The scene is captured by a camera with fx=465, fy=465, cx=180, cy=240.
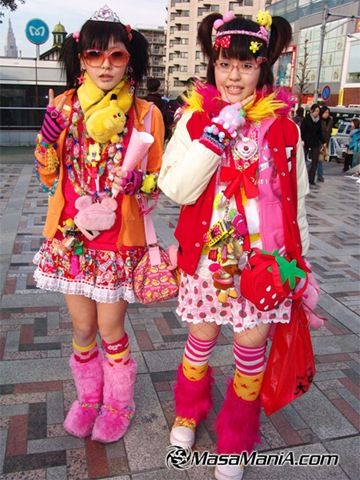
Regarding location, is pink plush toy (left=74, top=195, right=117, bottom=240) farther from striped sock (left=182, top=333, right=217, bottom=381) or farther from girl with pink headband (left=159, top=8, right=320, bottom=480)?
striped sock (left=182, top=333, right=217, bottom=381)

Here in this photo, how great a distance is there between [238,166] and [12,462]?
1642mm

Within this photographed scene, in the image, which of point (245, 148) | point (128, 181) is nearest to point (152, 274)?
point (128, 181)

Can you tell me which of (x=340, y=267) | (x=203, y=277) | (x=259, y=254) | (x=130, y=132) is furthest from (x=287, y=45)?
(x=340, y=267)

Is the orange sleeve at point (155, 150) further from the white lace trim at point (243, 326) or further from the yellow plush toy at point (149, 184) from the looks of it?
the white lace trim at point (243, 326)

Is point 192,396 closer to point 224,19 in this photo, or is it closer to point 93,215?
point 93,215

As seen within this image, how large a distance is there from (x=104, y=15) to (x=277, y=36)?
2.43 ft

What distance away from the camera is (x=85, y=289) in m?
2.09

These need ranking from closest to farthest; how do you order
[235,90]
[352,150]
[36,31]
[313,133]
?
[235,90] → [313,133] → [36,31] → [352,150]

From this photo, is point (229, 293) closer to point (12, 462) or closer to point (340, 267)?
point (12, 462)

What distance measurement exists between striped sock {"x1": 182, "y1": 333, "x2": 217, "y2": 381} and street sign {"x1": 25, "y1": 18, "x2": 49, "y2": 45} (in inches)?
418

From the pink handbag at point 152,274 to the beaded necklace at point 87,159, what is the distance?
145 millimetres

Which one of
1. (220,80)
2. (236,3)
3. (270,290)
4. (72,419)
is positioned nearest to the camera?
(270,290)

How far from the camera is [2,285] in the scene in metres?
3.88

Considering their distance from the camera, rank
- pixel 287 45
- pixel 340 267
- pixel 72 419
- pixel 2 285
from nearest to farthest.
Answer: pixel 287 45, pixel 72 419, pixel 2 285, pixel 340 267
